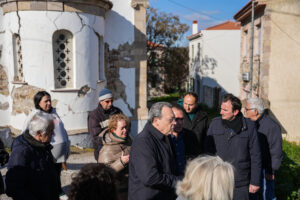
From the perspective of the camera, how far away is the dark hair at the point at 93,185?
1.88m

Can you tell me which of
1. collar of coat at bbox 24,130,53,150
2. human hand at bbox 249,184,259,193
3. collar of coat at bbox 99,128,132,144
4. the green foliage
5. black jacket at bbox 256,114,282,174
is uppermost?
collar of coat at bbox 24,130,53,150

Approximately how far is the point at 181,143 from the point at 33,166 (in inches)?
60.1

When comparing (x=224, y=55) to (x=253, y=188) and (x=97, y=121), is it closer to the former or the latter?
(x=97, y=121)

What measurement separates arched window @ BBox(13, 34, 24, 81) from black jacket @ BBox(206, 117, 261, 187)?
22.5 ft

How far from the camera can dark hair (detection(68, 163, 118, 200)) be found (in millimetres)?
1885

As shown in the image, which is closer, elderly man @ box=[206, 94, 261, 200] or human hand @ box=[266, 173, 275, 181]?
elderly man @ box=[206, 94, 261, 200]

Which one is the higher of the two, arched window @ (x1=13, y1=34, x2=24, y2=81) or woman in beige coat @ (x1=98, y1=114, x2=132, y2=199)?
arched window @ (x1=13, y1=34, x2=24, y2=81)

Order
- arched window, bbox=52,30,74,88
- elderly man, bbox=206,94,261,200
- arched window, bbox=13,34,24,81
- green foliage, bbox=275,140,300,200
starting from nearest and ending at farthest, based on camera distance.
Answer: elderly man, bbox=206,94,261,200, green foliage, bbox=275,140,300,200, arched window, bbox=52,30,74,88, arched window, bbox=13,34,24,81

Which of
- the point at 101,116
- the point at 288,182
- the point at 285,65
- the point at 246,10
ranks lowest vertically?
the point at 288,182

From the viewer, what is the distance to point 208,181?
2.16 meters

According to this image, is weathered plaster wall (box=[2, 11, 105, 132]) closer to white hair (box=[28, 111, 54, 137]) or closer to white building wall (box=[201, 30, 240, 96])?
white hair (box=[28, 111, 54, 137])

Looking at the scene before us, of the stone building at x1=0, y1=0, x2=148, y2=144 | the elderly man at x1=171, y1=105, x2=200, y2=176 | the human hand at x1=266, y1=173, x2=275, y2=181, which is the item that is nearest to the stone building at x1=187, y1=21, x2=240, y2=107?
the stone building at x1=0, y1=0, x2=148, y2=144

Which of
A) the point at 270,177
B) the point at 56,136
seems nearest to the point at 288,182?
the point at 270,177

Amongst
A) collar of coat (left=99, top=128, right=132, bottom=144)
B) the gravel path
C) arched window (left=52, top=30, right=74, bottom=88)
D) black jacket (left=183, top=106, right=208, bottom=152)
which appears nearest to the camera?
collar of coat (left=99, top=128, right=132, bottom=144)
